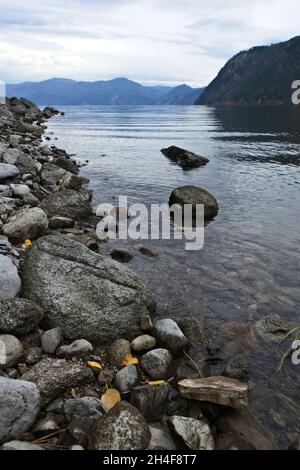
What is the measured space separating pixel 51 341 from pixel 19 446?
2.82 metres

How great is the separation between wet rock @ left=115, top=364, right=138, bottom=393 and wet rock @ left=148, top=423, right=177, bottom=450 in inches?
39.7

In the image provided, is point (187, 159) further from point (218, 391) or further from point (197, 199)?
point (218, 391)

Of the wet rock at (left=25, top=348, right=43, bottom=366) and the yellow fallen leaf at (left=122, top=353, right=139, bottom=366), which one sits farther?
the yellow fallen leaf at (left=122, top=353, right=139, bottom=366)

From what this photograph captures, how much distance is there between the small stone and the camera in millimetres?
8297

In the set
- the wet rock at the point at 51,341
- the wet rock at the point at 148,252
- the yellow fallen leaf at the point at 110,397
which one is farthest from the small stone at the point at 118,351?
the wet rock at the point at 148,252

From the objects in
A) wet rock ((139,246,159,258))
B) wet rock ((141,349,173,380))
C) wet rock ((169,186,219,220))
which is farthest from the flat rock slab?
wet rock ((169,186,219,220))

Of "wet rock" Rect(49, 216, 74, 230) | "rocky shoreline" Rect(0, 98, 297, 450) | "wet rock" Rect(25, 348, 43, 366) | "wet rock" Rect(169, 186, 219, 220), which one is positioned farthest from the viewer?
"wet rock" Rect(169, 186, 219, 220)

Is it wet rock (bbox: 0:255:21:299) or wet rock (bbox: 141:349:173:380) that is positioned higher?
wet rock (bbox: 0:255:21:299)

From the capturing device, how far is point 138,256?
1462 centimetres

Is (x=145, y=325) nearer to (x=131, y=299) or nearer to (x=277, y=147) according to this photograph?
(x=131, y=299)

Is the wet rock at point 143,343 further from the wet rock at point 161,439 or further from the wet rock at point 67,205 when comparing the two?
the wet rock at point 67,205

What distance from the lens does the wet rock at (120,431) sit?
19.0 ft

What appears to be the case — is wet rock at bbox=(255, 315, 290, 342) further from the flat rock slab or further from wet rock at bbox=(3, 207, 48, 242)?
wet rock at bbox=(3, 207, 48, 242)

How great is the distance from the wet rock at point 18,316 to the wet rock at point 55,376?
99 cm
